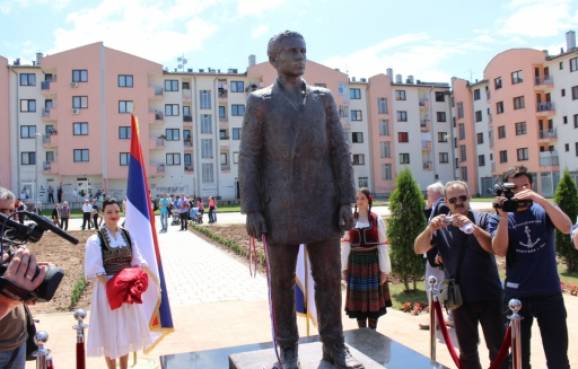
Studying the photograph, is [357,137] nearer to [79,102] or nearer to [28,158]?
[79,102]

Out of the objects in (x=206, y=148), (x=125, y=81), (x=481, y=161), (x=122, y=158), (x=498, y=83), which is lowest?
(x=481, y=161)

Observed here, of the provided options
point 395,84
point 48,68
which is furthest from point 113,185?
point 395,84

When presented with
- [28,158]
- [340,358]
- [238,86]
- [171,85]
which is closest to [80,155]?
[28,158]

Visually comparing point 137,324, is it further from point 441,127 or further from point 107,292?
point 441,127

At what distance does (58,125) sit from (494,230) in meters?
49.6

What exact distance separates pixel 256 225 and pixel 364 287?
2.79 metres

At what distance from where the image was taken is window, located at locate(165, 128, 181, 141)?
52.3 m

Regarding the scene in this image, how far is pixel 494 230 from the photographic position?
15.3ft

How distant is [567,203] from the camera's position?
39.0ft

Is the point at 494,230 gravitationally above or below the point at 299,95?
below

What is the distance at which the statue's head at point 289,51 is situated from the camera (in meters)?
4.03

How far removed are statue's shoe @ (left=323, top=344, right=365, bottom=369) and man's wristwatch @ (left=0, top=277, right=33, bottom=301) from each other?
Answer: 2.48 metres

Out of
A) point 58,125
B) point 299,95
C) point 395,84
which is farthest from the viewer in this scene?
point 395,84

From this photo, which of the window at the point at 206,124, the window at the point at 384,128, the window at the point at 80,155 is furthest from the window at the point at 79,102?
the window at the point at 384,128
